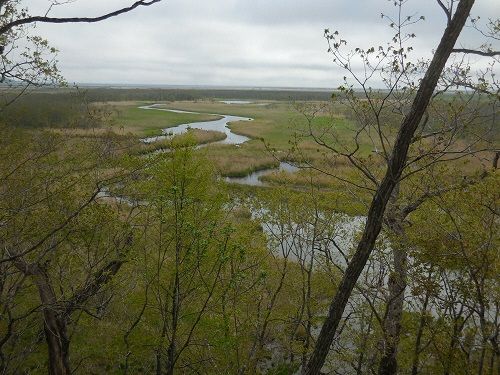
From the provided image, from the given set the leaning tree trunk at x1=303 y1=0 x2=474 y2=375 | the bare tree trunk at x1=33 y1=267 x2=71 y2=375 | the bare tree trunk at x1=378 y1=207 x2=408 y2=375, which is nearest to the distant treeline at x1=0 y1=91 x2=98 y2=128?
the bare tree trunk at x1=33 y1=267 x2=71 y2=375

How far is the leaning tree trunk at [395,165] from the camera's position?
13.7ft

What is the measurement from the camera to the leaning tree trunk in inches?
164

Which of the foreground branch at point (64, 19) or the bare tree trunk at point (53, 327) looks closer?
the foreground branch at point (64, 19)

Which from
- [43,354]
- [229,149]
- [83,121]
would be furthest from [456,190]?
[229,149]

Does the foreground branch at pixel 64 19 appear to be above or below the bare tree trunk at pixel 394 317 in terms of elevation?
above

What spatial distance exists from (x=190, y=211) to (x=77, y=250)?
3.44 metres

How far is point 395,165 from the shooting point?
454cm

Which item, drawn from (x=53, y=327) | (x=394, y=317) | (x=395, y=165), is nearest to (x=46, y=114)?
(x=53, y=327)

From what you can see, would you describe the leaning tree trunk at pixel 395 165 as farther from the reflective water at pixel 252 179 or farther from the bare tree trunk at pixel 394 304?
the reflective water at pixel 252 179

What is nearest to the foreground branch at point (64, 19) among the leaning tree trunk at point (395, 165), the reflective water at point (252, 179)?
the leaning tree trunk at point (395, 165)

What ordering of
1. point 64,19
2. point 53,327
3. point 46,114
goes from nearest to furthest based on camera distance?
point 64,19 < point 53,327 < point 46,114

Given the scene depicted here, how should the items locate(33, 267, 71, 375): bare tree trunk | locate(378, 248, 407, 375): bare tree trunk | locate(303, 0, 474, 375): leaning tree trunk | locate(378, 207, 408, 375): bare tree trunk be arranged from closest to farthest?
locate(303, 0, 474, 375): leaning tree trunk < locate(33, 267, 71, 375): bare tree trunk < locate(378, 207, 408, 375): bare tree trunk < locate(378, 248, 407, 375): bare tree trunk

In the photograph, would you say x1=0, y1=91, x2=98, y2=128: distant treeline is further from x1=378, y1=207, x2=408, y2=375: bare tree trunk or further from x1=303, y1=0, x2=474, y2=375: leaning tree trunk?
x1=303, y1=0, x2=474, y2=375: leaning tree trunk

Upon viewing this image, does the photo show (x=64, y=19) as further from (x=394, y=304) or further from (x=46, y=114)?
(x=46, y=114)
